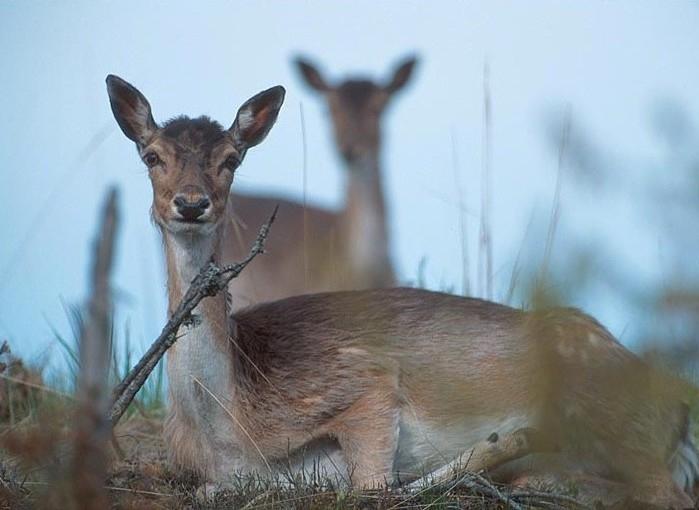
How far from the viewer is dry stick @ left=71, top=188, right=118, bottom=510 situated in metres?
2.24

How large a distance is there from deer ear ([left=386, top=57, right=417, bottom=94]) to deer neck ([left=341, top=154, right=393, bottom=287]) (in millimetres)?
730

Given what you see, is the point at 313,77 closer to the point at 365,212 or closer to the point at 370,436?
the point at 365,212

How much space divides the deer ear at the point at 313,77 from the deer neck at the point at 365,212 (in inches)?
34.5

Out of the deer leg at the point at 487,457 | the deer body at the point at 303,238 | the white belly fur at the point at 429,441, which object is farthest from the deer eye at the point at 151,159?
the deer body at the point at 303,238

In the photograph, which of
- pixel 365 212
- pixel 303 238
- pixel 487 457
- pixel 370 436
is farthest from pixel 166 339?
pixel 365 212

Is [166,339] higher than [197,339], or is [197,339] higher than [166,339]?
[166,339]

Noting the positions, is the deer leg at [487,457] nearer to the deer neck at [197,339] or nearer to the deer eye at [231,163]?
the deer neck at [197,339]

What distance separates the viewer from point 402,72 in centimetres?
1316

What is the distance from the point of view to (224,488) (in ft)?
18.2

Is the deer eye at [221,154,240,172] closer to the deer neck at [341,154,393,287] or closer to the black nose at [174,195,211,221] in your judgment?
the black nose at [174,195,211,221]

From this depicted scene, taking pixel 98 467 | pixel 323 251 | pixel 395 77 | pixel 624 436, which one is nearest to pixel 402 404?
pixel 624 436

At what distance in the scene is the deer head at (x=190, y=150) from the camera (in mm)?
6035

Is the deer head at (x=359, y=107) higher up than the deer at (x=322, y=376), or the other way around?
the deer head at (x=359, y=107)

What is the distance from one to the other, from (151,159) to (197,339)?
906 millimetres
